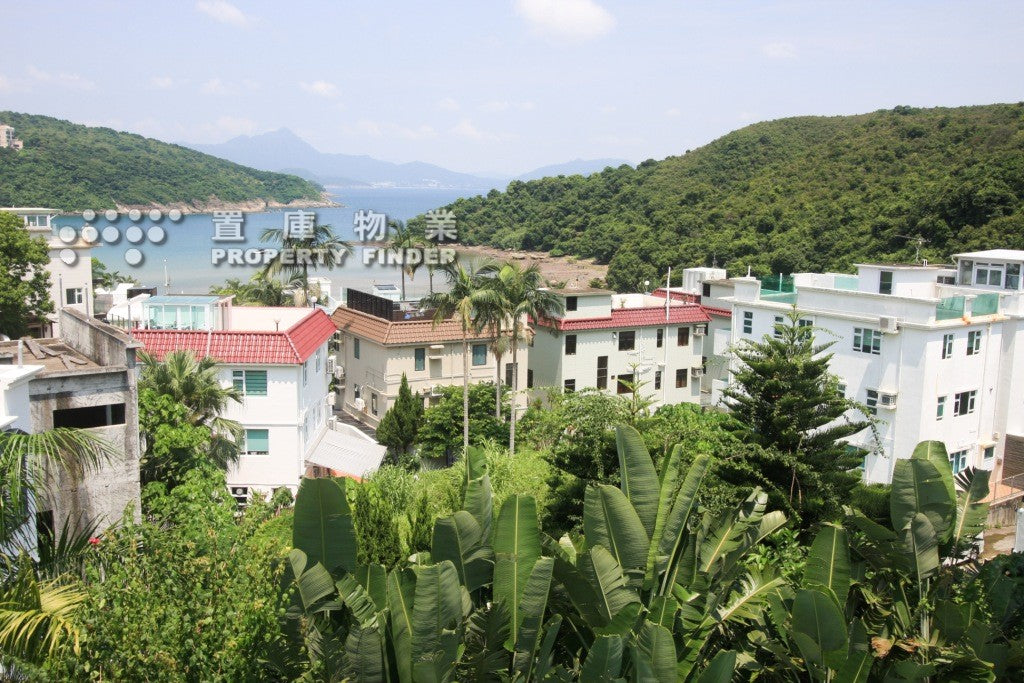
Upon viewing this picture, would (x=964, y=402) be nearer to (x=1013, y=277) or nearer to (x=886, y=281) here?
(x=886, y=281)

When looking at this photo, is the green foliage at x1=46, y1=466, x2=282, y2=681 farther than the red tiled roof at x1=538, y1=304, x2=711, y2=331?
No

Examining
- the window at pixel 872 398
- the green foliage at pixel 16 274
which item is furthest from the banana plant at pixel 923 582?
the green foliage at pixel 16 274

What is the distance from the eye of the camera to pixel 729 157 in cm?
11181

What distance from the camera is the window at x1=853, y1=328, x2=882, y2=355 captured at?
96.4 ft

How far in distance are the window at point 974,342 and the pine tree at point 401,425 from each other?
18628 mm

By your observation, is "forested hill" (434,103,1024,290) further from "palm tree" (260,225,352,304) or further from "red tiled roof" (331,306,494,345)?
"palm tree" (260,225,352,304)

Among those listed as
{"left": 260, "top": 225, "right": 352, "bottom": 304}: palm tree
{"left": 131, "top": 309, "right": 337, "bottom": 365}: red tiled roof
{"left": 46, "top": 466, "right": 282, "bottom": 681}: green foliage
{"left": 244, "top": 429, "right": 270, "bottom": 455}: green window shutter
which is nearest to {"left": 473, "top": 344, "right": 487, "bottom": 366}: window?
{"left": 131, "top": 309, "right": 337, "bottom": 365}: red tiled roof

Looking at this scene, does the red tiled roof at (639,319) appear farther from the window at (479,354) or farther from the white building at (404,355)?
the window at (479,354)

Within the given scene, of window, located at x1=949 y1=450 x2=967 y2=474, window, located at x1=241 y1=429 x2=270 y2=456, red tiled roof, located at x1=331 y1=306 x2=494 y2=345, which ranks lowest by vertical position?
window, located at x1=949 y1=450 x2=967 y2=474

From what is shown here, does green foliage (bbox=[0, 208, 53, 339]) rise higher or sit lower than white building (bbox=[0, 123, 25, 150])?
lower

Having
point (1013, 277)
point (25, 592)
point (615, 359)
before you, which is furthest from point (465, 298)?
point (25, 592)

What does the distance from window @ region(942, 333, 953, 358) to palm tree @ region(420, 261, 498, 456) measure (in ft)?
47.3

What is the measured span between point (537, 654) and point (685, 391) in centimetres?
3148

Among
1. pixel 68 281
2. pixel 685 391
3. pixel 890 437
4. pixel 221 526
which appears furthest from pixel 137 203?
pixel 221 526
